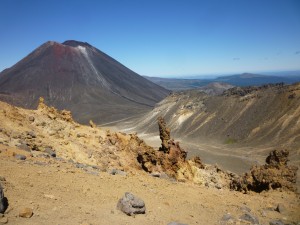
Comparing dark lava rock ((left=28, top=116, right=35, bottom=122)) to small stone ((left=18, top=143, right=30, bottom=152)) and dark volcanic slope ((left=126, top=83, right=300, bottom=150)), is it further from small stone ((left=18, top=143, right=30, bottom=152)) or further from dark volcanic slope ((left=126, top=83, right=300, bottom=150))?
dark volcanic slope ((left=126, top=83, right=300, bottom=150))

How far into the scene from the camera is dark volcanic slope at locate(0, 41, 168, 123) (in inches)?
5172

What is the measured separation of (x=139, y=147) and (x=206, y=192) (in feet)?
26.3

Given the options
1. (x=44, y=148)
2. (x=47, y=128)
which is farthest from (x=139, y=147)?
(x=44, y=148)

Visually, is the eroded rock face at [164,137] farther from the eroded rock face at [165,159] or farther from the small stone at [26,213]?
the small stone at [26,213]

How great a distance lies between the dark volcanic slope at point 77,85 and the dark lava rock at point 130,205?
336 ft

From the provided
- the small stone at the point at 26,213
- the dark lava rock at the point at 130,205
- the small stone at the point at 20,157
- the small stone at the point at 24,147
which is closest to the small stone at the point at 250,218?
the dark lava rock at the point at 130,205

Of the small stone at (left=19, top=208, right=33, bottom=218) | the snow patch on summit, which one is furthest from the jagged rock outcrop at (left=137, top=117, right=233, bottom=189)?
the snow patch on summit

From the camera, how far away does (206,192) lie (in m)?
14.4

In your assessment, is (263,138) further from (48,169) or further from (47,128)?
(48,169)

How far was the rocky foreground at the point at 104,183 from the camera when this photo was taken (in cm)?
909

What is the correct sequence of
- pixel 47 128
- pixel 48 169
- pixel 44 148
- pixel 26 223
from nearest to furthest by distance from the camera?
pixel 26 223, pixel 48 169, pixel 44 148, pixel 47 128

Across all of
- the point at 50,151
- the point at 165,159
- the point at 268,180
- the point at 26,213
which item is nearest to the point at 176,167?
the point at 165,159

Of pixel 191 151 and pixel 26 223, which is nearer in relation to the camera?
pixel 26 223

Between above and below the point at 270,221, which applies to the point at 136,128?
below
